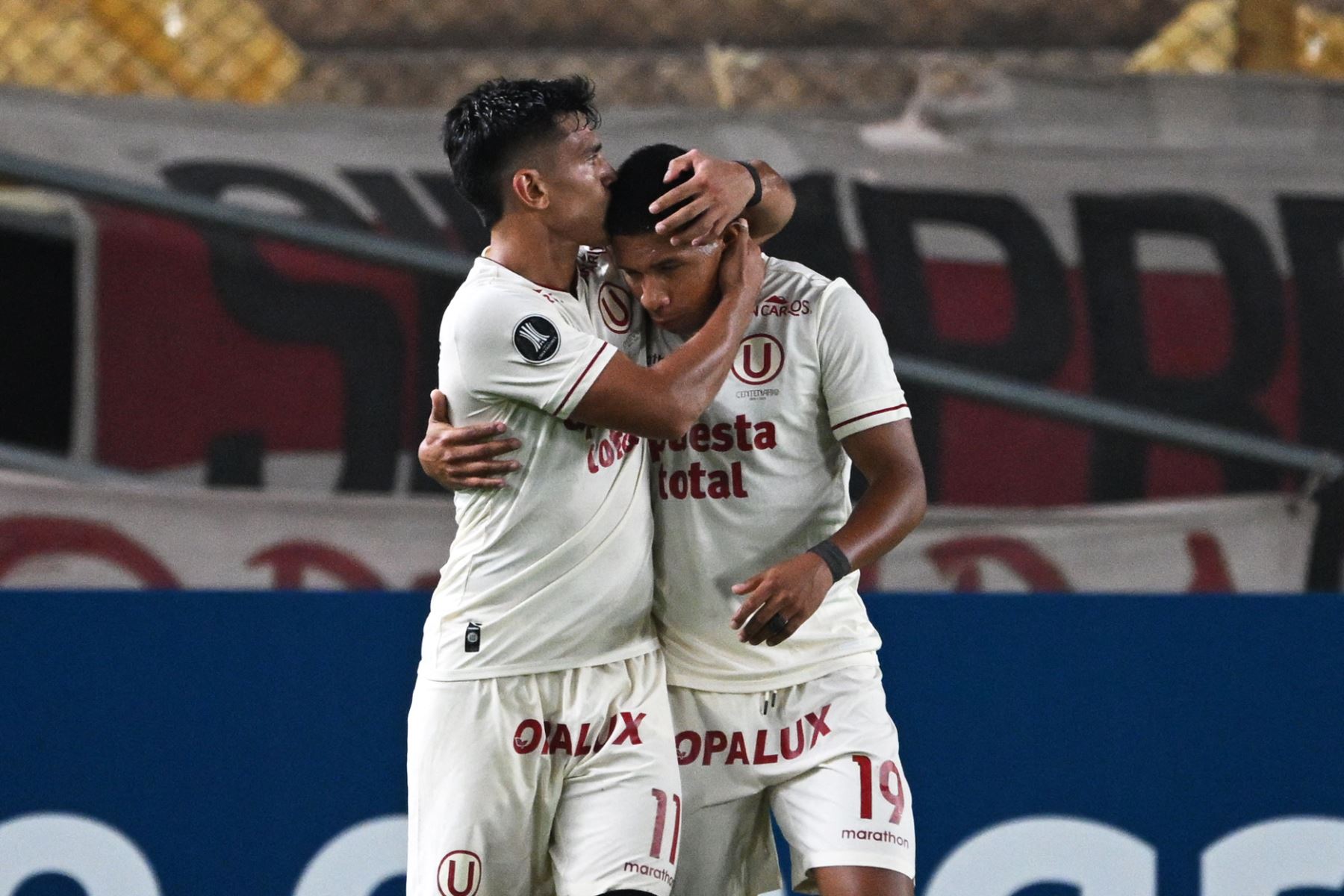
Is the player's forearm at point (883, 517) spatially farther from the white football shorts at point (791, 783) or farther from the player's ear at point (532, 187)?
the player's ear at point (532, 187)

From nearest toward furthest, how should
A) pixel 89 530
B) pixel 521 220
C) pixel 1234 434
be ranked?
pixel 521 220
pixel 89 530
pixel 1234 434

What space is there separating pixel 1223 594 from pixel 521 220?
1675 mm

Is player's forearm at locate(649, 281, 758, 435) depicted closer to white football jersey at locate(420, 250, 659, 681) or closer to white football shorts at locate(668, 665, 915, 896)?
white football jersey at locate(420, 250, 659, 681)

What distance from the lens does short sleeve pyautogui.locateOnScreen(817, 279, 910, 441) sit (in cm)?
231

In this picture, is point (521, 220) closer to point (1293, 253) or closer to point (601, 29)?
point (601, 29)

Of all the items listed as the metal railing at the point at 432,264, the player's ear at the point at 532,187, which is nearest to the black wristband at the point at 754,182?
the player's ear at the point at 532,187

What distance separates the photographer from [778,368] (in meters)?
2.35

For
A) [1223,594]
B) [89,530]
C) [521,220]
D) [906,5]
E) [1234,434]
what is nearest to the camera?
[521,220]

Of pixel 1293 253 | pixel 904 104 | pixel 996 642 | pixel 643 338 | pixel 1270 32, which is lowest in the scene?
pixel 996 642

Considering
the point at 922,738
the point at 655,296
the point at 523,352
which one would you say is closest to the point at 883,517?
the point at 655,296

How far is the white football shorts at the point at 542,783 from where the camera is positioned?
2242 mm

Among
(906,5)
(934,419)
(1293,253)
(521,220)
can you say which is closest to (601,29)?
(906,5)

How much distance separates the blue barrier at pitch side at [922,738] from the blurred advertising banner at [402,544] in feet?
2.76

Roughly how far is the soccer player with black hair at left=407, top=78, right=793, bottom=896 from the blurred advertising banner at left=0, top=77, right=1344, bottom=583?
1995 mm
